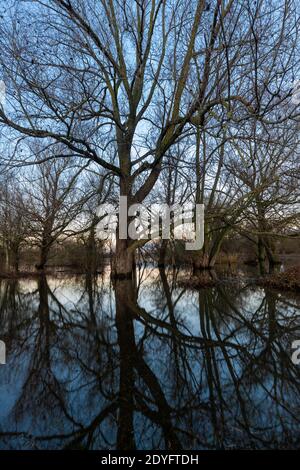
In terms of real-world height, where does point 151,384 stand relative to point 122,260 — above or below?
below

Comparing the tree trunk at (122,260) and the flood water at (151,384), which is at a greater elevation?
the tree trunk at (122,260)

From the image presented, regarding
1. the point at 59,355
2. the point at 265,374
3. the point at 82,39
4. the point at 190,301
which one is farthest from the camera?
the point at 82,39

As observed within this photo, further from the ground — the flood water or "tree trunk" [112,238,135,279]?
"tree trunk" [112,238,135,279]

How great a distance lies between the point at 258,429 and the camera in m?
1.95

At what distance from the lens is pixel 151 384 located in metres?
2.61

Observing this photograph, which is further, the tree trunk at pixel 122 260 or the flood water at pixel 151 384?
the tree trunk at pixel 122 260

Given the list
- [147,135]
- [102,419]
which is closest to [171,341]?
[102,419]

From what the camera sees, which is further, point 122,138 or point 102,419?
point 122,138

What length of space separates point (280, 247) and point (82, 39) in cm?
3070

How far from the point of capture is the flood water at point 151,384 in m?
1.90

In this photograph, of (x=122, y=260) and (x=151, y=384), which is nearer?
(x=151, y=384)

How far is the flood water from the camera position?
1.90 metres

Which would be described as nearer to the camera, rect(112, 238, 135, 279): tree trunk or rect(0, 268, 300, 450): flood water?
rect(0, 268, 300, 450): flood water

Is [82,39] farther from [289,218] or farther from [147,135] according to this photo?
[289,218]
